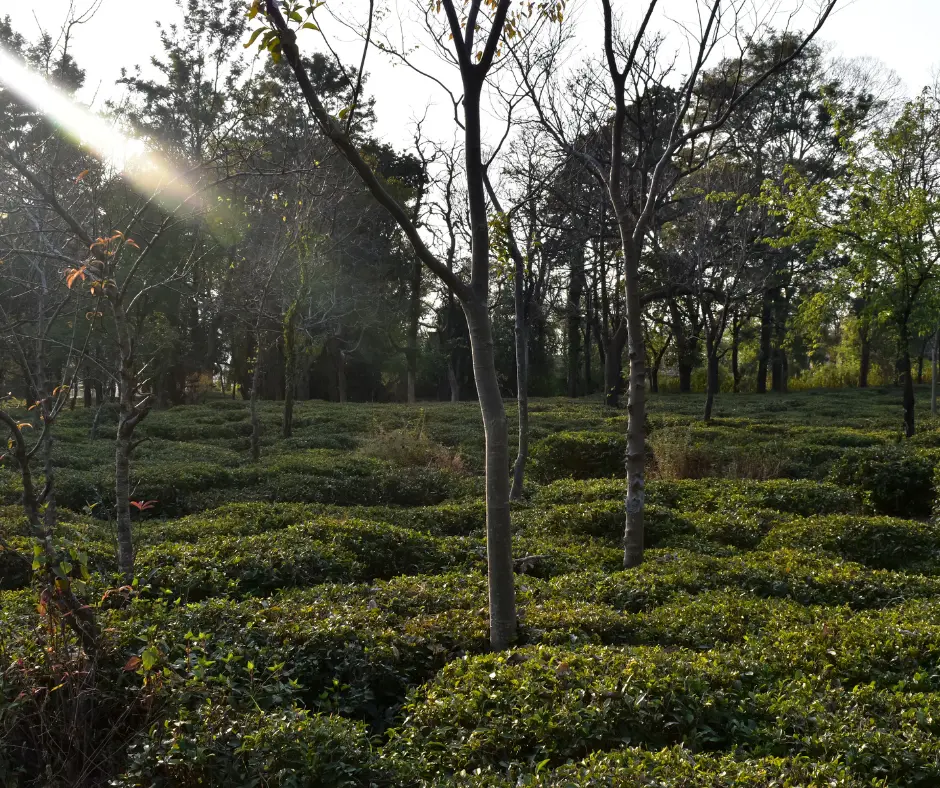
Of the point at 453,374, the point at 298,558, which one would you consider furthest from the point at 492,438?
the point at 453,374

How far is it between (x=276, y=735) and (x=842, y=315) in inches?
1514

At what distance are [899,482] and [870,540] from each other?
Result: 2.78m

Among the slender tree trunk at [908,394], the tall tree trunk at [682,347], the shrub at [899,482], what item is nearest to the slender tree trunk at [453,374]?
the tall tree trunk at [682,347]

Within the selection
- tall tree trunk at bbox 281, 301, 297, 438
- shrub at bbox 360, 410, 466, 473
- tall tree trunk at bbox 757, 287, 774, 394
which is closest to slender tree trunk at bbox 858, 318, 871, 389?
tall tree trunk at bbox 757, 287, 774, 394

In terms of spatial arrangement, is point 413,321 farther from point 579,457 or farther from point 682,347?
point 579,457

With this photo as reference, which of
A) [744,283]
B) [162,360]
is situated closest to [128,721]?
[744,283]

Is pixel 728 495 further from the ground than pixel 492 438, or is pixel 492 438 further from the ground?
pixel 492 438

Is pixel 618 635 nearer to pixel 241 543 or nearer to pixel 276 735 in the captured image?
pixel 276 735

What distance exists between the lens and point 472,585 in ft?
21.2

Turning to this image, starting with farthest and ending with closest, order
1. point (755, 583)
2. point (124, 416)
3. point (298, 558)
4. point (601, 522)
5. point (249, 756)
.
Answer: point (601, 522) → point (298, 558) → point (755, 583) → point (124, 416) → point (249, 756)

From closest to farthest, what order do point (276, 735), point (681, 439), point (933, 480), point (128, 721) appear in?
point (276, 735) → point (128, 721) → point (933, 480) → point (681, 439)

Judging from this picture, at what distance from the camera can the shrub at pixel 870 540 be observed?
778 centimetres

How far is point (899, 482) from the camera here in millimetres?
10297

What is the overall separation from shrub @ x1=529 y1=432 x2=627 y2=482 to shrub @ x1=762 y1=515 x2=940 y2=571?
206 inches
